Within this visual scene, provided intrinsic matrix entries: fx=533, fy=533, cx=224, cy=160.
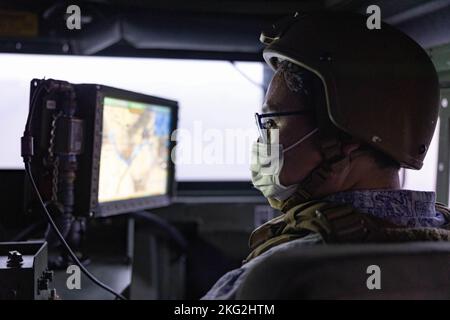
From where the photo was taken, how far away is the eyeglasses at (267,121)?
1.11m

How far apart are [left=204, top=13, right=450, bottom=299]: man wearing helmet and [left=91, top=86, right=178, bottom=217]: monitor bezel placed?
715 millimetres

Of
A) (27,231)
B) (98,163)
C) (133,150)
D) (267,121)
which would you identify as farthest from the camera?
(133,150)

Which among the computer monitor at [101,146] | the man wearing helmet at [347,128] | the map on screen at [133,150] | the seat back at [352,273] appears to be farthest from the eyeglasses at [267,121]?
the map on screen at [133,150]

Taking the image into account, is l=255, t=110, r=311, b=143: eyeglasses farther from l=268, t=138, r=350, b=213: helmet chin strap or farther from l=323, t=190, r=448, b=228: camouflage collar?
l=323, t=190, r=448, b=228: camouflage collar

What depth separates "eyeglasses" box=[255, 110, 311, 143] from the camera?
1.11m

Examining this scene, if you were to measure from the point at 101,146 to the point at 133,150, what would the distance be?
0.36m

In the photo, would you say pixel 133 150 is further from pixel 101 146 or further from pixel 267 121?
pixel 267 121

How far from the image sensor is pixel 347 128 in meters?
1.04

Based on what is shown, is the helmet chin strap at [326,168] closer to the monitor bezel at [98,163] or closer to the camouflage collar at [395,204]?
the camouflage collar at [395,204]

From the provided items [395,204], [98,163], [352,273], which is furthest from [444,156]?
[98,163]

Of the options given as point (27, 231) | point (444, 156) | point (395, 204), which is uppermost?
point (444, 156)

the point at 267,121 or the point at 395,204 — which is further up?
the point at 267,121
